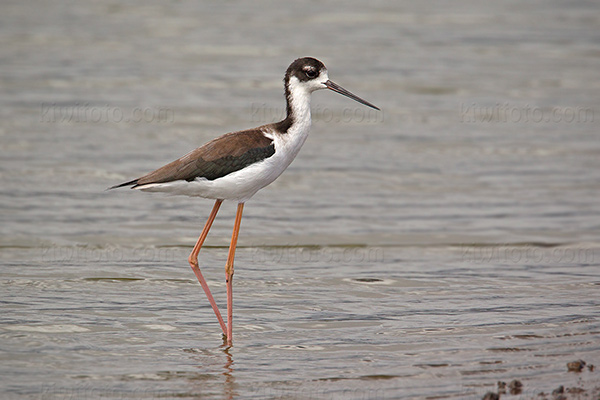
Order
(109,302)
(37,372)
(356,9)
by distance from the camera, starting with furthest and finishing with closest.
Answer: (356,9) → (109,302) → (37,372)

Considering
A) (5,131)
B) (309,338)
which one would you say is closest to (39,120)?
(5,131)

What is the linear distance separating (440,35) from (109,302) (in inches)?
566

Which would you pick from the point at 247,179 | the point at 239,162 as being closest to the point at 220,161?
the point at 239,162

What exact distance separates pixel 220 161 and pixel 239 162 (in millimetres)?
166

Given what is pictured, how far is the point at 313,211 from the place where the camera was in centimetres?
1215

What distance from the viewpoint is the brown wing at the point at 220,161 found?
8133 mm

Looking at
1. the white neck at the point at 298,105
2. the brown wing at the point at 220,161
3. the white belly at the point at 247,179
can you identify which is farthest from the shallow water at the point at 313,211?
the white neck at the point at 298,105

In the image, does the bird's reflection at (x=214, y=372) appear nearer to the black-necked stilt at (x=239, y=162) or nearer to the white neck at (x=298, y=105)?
the black-necked stilt at (x=239, y=162)

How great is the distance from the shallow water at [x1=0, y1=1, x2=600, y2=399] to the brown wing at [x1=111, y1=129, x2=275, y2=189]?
127 centimetres

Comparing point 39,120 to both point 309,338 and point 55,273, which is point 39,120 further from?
point 309,338

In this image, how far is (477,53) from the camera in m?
20.3

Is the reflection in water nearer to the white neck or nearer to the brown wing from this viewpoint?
the brown wing

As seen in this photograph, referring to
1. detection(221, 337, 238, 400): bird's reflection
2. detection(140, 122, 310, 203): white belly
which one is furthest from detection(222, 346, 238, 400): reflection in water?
detection(140, 122, 310, 203): white belly

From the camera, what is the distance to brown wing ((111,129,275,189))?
8.13 metres
